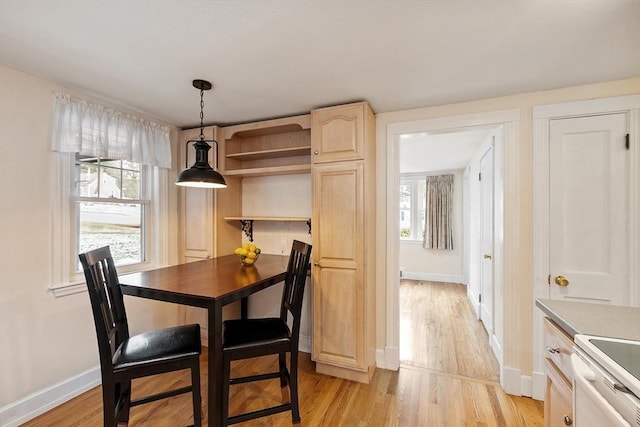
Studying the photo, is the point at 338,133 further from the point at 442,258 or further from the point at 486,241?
the point at 442,258

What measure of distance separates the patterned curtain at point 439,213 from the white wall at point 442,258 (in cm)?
11

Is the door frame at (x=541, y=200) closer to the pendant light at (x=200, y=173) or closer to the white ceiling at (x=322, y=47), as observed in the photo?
the white ceiling at (x=322, y=47)

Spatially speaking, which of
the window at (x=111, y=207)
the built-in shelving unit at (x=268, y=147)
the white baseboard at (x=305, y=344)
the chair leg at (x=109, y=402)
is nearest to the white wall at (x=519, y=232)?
the built-in shelving unit at (x=268, y=147)

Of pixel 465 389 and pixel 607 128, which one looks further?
pixel 465 389

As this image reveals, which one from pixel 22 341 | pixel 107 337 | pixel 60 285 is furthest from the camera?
pixel 60 285

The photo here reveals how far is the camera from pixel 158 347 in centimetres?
156

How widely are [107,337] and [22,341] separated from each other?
104cm

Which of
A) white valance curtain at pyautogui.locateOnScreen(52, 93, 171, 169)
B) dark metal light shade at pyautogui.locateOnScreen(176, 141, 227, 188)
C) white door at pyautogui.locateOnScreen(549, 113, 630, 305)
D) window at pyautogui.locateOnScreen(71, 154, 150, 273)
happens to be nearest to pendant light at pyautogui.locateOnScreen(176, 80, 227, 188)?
dark metal light shade at pyautogui.locateOnScreen(176, 141, 227, 188)

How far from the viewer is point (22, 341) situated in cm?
186

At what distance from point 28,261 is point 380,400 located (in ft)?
8.74

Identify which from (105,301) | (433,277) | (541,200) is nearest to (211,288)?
(105,301)

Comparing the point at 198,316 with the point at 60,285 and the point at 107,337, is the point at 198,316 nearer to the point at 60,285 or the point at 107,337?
the point at 60,285

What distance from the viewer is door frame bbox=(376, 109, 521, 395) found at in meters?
2.18

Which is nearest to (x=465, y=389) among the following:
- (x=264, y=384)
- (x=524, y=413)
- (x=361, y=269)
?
(x=524, y=413)
